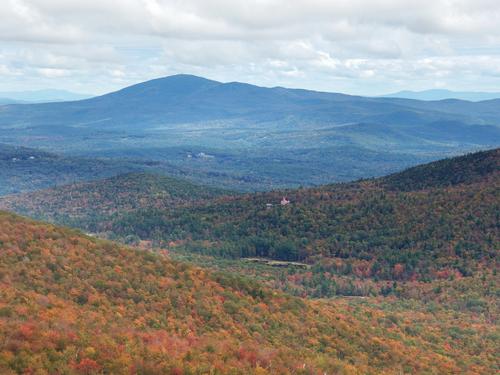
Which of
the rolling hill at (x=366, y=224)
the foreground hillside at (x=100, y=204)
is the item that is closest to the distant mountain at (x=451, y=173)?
the rolling hill at (x=366, y=224)

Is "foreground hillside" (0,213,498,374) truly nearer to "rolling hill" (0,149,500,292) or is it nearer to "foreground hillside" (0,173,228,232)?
"rolling hill" (0,149,500,292)

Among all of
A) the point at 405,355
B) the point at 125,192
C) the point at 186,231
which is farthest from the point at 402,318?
the point at 125,192

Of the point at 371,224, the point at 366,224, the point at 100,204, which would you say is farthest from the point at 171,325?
the point at 100,204

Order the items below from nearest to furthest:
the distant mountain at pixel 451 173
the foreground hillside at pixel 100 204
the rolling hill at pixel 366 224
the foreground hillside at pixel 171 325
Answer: the foreground hillside at pixel 171 325 < the rolling hill at pixel 366 224 < the distant mountain at pixel 451 173 < the foreground hillside at pixel 100 204

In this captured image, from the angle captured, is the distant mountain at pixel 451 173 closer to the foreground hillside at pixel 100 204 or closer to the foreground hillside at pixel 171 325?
the foreground hillside at pixel 100 204

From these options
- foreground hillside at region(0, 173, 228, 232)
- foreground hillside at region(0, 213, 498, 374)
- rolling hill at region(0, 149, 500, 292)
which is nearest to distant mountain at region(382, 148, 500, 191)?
rolling hill at region(0, 149, 500, 292)

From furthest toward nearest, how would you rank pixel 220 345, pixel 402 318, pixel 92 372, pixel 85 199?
1. pixel 85 199
2. pixel 402 318
3. pixel 220 345
4. pixel 92 372

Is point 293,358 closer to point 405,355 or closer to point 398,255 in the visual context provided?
point 405,355

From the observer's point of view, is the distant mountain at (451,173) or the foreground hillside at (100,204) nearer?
the distant mountain at (451,173)
